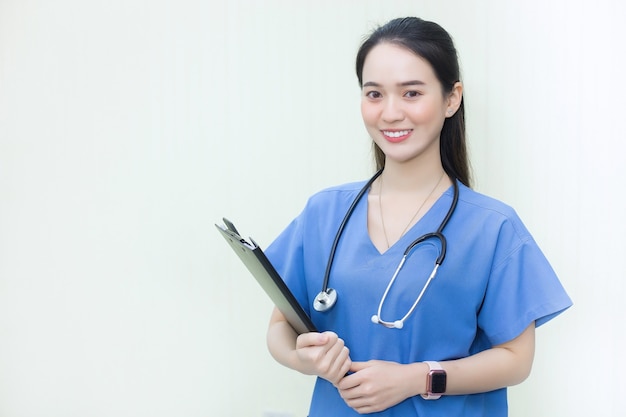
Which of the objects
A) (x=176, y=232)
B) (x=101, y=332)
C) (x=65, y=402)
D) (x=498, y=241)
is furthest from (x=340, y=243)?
(x=65, y=402)

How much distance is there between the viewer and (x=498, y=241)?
128 cm

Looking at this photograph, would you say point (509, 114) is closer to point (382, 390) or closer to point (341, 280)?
point (341, 280)

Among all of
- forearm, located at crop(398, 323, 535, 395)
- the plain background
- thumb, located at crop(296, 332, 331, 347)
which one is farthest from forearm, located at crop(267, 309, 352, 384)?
the plain background

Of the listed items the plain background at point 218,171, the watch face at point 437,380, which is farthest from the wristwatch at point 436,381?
the plain background at point 218,171

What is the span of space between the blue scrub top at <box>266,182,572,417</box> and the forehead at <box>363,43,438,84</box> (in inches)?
8.2

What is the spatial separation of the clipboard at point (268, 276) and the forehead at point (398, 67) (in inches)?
13.6

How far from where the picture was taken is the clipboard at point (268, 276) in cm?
115

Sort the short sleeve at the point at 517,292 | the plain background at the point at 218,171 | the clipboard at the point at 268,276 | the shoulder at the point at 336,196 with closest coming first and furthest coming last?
the clipboard at the point at 268,276
the short sleeve at the point at 517,292
the shoulder at the point at 336,196
the plain background at the point at 218,171

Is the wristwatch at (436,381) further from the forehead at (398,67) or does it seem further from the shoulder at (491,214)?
the forehead at (398,67)

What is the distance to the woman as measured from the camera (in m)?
1.23

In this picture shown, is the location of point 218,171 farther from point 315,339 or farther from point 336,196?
point 315,339

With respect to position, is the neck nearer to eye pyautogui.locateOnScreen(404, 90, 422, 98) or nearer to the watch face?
eye pyautogui.locateOnScreen(404, 90, 422, 98)

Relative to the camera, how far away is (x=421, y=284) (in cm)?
125

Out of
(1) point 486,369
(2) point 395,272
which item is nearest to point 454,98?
(2) point 395,272
